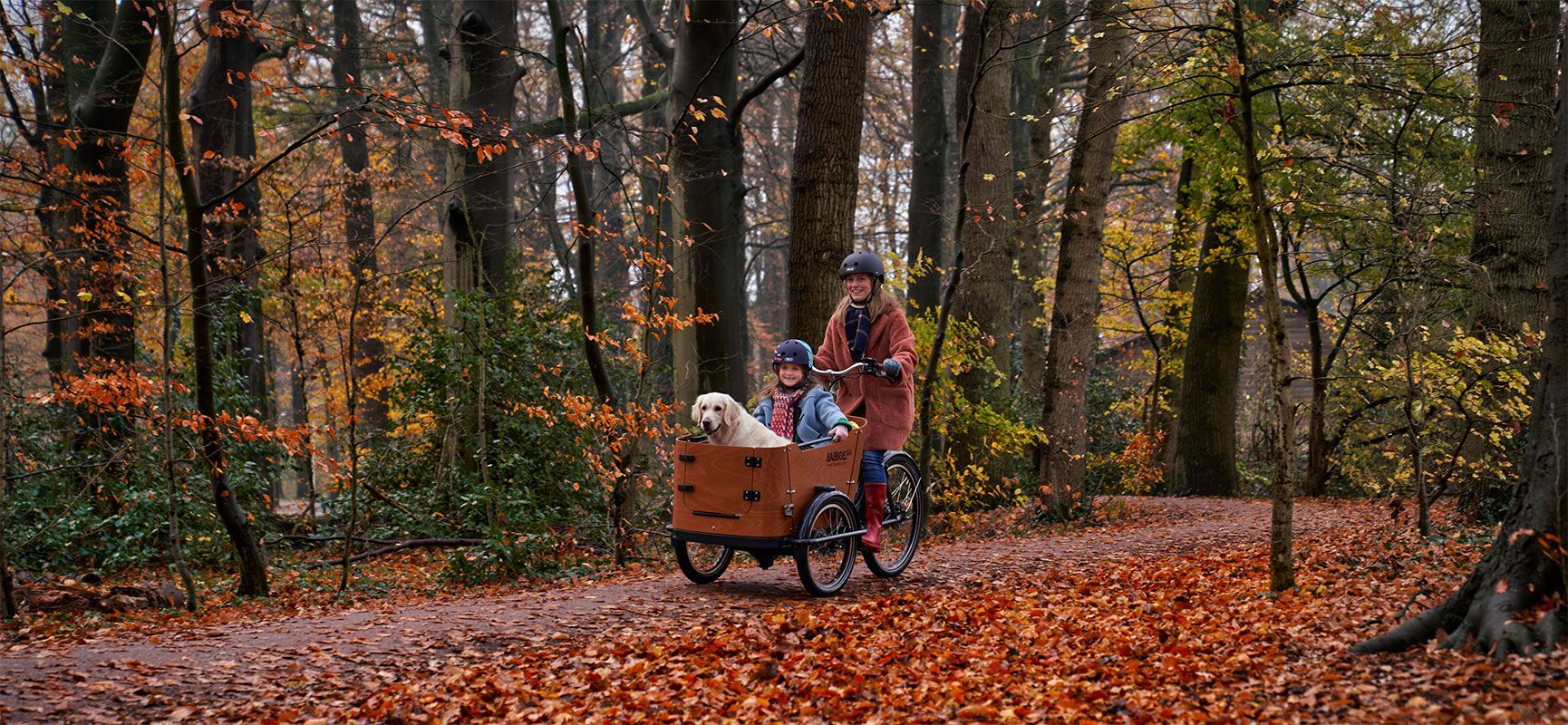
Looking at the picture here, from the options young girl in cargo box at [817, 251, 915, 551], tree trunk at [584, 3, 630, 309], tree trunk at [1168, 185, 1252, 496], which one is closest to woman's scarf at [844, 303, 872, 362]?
young girl in cargo box at [817, 251, 915, 551]

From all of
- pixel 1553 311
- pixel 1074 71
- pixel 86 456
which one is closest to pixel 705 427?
pixel 1553 311

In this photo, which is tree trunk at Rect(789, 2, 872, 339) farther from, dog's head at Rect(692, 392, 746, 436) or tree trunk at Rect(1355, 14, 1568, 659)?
tree trunk at Rect(1355, 14, 1568, 659)

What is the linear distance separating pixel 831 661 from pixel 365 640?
2531 millimetres

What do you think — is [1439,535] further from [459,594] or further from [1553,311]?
[459,594]

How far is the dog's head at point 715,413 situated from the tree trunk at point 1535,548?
11.9ft

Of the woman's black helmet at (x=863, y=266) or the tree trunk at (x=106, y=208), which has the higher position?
the tree trunk at (x=106, y=208)

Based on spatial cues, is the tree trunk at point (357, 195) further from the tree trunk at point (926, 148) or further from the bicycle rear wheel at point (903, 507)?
the bicycle rear wheel at point (903, 507)

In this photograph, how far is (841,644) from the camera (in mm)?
5551

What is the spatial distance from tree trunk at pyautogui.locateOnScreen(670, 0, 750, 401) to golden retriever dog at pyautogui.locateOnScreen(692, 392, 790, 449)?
5.07 metres

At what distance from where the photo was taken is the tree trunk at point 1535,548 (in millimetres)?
4156

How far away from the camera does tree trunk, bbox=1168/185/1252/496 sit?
16656 mm

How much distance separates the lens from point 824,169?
10.1 meters

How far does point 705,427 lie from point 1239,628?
3.22m

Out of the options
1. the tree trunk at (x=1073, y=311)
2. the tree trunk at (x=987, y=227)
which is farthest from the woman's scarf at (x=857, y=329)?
the tree trunk at (x=987, y=227)
